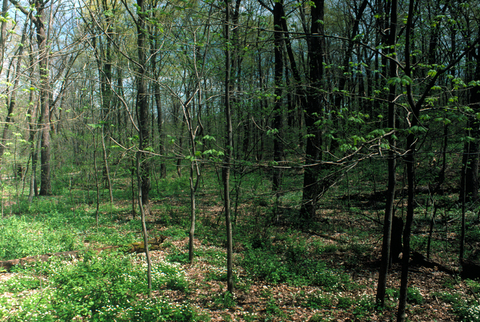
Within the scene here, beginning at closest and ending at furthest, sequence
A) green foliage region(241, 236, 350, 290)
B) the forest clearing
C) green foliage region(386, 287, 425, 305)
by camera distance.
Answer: the forest clearing
green foliage region(386, 287, 425, 305)
green foliage region(241, 236, 350, 290)

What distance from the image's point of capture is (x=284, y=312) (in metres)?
4.21

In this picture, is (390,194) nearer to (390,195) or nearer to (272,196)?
(390,195)

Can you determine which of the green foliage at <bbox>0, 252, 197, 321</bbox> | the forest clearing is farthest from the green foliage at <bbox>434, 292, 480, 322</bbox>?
the green foliage at <bbox>0, 252, 197, 321</bbox>

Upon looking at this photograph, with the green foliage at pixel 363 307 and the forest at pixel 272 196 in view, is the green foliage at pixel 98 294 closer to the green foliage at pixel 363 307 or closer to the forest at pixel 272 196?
the forest at pixel 272 196

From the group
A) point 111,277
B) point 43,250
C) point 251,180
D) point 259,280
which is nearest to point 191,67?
point 251,180

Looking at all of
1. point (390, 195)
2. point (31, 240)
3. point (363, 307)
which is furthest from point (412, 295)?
point (31, 240)

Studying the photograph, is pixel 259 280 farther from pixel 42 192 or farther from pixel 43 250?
pixel 42 192

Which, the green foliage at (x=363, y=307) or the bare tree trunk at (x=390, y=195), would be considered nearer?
the bare tree trunk at (x=390, y=195)

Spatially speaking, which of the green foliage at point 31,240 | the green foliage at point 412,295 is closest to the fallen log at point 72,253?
the green foliage at point 31,240

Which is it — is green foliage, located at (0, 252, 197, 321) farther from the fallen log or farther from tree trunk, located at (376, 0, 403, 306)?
tree trunk, located at (376, 0, 403, 306)

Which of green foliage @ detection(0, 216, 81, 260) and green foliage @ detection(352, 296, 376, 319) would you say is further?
green foliage @ detection(0, 216, 81, 260)

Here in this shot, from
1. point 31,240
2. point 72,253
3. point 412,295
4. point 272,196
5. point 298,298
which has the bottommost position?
point 298,298

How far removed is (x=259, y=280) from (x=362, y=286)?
2.01m

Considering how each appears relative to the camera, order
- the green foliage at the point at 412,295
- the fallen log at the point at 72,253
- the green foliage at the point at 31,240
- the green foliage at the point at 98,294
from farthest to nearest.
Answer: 1. the green foliage at the point at 31,240
2. the fallen log at the point at 72,253
3. the green foliage at the point at 412,295
4. the green foliage at the point at 98,294
